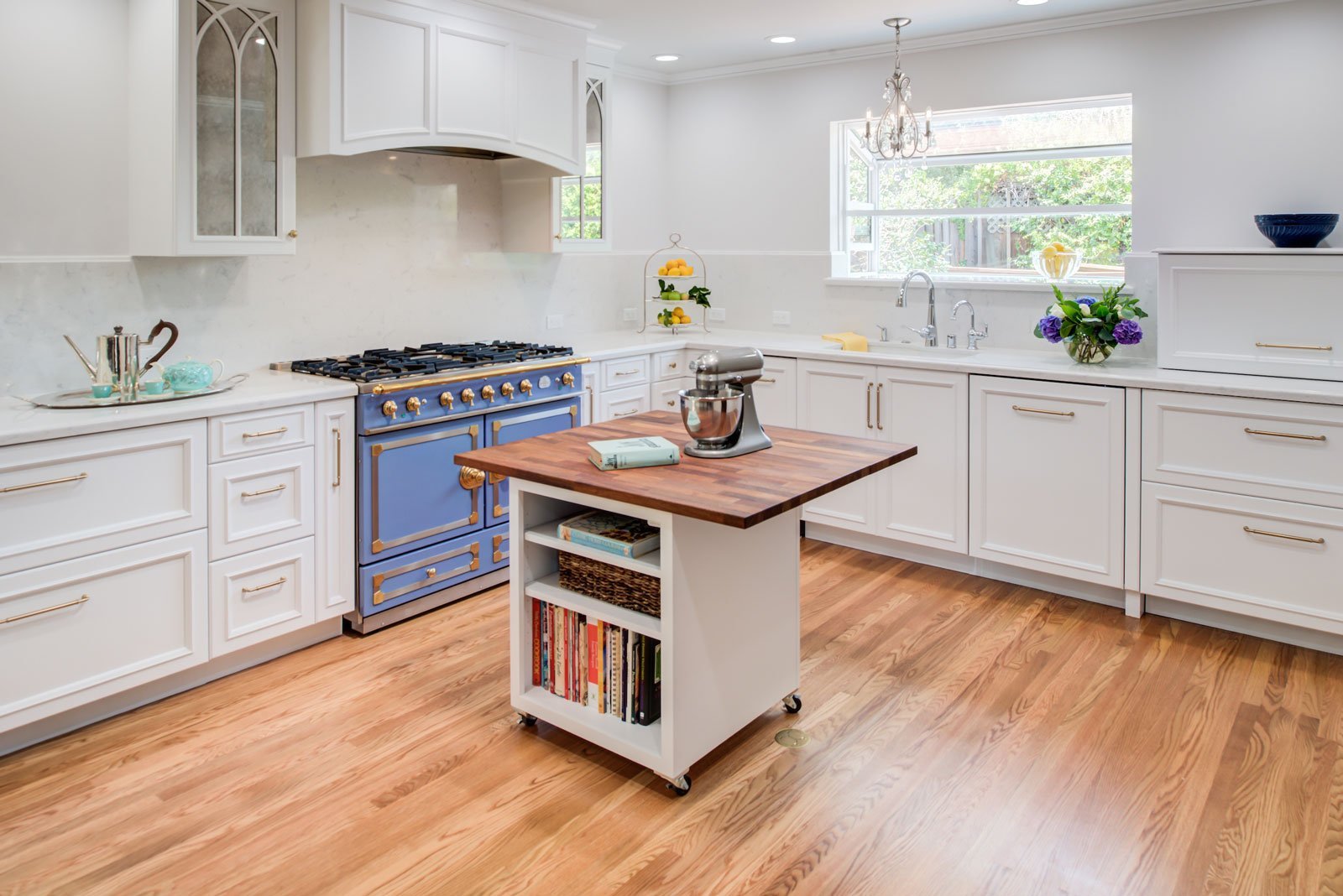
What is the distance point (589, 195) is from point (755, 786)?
10.2 feet

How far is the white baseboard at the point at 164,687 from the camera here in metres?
2.70

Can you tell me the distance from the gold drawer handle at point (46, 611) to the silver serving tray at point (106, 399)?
57 centimetres

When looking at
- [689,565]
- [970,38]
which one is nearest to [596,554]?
[689,565]

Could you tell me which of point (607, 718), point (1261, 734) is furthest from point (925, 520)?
A: point (607, 718)

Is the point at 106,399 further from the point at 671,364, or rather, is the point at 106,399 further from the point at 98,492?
the point at 671,364

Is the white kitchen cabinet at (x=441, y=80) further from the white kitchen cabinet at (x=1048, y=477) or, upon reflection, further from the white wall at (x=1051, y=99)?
the white kitchen cabinet at (x=1048, y=477)

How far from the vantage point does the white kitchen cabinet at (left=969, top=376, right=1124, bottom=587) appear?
3666 mm

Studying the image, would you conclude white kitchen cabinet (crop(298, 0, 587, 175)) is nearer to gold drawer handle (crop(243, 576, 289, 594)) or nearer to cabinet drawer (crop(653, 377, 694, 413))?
cabinet drawer (crop(653, 377, 694, 413))

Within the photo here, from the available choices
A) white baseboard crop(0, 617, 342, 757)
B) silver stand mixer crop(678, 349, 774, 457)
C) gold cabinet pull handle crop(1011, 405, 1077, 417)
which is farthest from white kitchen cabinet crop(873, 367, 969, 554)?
white baseboard crop(0, 617, 342, 757)

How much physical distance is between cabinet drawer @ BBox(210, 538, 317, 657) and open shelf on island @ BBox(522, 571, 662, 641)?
1032mm

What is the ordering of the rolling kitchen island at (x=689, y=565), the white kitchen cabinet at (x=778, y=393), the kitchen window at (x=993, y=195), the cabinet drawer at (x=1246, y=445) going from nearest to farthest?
1. the rolling kitchen island at (x=689, y=565)
2. the cabinet drawer at (x=1246, y=445)
3. the kitchen window at (x=993, y=195)
4. the white kitchen cabinet at (x=778, y=393)

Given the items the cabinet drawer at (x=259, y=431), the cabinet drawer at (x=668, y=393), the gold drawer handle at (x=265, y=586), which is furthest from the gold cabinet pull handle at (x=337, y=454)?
the cabinet drawer at (x=668, y=393)

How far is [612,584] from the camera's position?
255cm

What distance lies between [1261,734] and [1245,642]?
775mm
